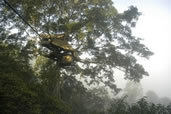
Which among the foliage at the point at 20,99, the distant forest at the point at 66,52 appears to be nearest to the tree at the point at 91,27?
the distant forest at the point at 66,52

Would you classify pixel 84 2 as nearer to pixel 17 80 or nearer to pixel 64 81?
pixel 64 81

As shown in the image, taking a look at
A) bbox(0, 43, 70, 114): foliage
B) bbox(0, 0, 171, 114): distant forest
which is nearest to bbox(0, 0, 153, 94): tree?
bbox(0, 0, 171, 114): distant forest

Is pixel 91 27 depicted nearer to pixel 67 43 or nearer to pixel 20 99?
pixel 67 43

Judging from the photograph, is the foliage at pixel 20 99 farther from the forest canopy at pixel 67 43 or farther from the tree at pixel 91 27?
the tree at pixel 91 27

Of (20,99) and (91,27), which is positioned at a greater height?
(91,27)

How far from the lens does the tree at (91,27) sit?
38.9ft

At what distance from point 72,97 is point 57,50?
6.28m

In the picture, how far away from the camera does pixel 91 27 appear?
12.2 metres

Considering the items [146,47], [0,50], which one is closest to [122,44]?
[146,47]

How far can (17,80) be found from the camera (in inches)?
Answer: 259

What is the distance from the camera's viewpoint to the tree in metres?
11.8

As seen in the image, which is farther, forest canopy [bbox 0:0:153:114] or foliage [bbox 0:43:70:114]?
forest canopy [bbox 0:0:153:114]

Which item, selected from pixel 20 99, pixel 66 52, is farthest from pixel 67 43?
pixel 20 99

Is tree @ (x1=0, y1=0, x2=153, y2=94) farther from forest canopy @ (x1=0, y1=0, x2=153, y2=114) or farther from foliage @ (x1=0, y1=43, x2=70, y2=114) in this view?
foliage @ (x1=0, y1=43, x2=70, y2=114)
